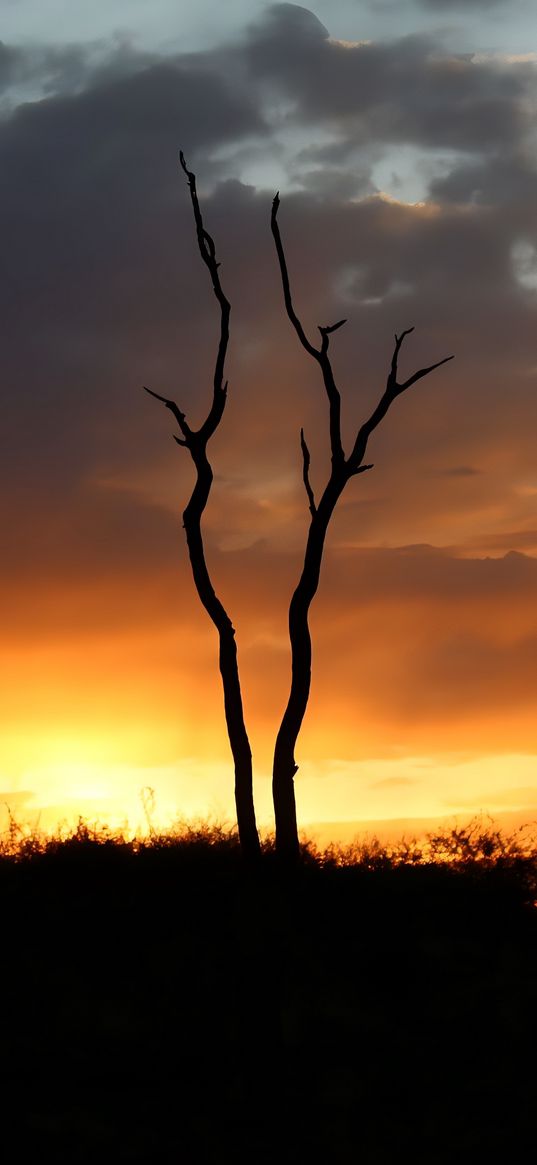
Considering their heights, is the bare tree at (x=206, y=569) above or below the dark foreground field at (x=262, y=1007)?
above

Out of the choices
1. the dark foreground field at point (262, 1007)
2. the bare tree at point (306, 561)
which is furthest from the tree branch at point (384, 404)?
the dark foreground field at point (262, 1007)

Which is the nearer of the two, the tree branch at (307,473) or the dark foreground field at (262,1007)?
the dark foreground field at (262,1007)

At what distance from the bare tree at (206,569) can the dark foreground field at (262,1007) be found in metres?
0.92

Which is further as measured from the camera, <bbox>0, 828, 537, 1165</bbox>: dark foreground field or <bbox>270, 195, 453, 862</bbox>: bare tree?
<bbox>270, 195, 453, 862</bbox>: bare tree

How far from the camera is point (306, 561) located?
20469 mm

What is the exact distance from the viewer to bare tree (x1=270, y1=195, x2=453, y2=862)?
19703 millimetres

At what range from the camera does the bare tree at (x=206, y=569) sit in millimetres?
19578

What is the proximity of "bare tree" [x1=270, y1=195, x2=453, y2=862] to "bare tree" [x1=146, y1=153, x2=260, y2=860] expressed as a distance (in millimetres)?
534

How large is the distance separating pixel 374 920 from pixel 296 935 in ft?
4.10

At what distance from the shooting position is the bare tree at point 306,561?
64.6 feet

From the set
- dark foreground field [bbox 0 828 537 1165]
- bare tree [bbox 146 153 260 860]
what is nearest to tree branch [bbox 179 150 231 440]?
bare tree [bbox 146 153 260 860]

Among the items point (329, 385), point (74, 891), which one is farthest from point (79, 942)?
point (329, 385)

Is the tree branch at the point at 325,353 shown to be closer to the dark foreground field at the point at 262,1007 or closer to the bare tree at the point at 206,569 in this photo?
the bare tree at the point at 206,569

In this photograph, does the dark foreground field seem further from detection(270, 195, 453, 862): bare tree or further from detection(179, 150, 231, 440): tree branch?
detection(179, 150, 231, 440): tree branch
